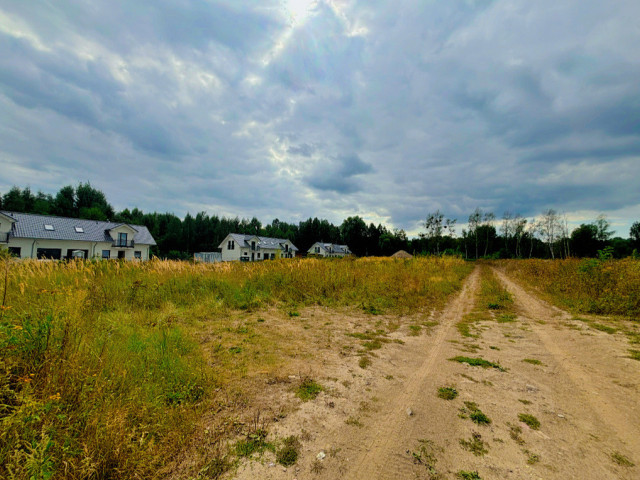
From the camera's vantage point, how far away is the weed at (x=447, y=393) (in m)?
3.32

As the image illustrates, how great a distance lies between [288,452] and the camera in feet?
7.73

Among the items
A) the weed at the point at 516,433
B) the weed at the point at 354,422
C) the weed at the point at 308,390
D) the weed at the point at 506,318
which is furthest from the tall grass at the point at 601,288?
the weed at the point at 308,390

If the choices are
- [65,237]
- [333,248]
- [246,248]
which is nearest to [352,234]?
[333,248]

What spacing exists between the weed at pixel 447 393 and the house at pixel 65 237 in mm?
31921

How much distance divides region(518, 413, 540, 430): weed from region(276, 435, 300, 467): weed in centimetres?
271

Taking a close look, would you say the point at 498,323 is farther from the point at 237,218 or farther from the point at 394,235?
the point at 237,218

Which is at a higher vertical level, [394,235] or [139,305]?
[394,235]

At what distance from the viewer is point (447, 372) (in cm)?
406

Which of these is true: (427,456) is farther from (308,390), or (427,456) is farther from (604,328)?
(604,328)

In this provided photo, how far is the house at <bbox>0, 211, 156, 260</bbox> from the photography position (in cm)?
2861

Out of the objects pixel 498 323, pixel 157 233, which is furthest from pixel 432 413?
pixel 157 233

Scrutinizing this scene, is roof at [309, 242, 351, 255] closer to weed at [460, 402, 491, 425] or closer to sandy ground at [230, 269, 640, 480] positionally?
sandy ground at [230, 269, 640, 480]

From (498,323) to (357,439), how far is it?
266 inches

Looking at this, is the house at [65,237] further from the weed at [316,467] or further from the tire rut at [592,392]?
the tire rut at [592,392]
